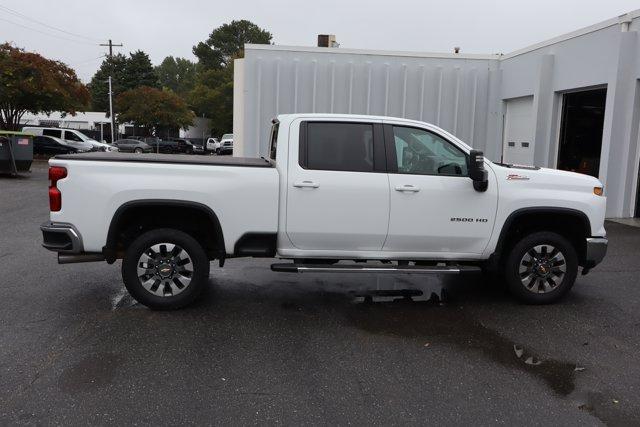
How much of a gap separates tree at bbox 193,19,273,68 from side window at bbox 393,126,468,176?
7750cm

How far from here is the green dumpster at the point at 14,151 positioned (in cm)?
1834

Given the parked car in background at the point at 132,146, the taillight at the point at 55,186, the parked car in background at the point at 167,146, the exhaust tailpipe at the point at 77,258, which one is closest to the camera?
the taillight at the point at 55,186

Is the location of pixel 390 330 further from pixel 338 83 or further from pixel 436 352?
pixel 338 83

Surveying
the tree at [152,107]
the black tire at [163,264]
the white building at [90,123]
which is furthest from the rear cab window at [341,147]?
the white building at [90,123]

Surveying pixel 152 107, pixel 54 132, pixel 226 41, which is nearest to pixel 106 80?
pixel 226 41

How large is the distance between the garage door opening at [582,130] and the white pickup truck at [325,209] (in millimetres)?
7351

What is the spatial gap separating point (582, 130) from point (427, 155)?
864cm

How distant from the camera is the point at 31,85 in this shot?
27375mm

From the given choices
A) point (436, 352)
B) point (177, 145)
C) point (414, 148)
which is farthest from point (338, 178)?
point (177, 145)

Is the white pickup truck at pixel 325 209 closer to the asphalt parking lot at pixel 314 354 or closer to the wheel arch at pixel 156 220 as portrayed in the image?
the wheel arch at pixel 156 220

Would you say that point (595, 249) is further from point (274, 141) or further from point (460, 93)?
point (460, 93)

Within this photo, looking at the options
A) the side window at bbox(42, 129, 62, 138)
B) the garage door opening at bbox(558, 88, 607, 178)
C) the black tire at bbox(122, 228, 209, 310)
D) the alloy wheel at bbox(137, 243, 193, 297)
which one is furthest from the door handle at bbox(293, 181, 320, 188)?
the side window at bbox(42, 129, 62, 138)

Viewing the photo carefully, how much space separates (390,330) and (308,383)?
52.3 inches

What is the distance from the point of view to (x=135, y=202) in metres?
5.17
